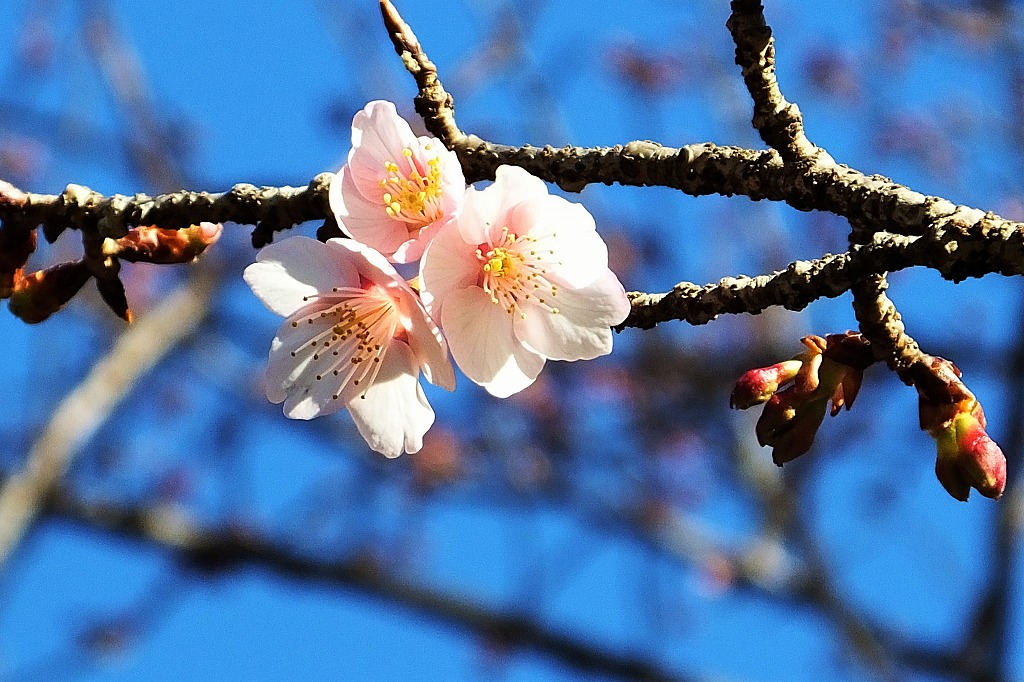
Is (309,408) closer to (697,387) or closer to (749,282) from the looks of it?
(749,282)

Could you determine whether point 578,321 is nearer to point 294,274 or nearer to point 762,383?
point 762,383

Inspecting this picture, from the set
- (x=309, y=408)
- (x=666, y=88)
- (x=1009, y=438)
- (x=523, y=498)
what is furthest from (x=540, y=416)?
(x=309, y=408)

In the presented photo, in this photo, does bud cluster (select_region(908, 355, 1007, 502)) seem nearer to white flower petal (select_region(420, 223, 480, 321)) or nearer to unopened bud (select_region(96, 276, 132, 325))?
white flower petal (select_region(420, 223, 480, 321))

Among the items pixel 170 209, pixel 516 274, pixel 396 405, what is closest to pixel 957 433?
pixel 516 274

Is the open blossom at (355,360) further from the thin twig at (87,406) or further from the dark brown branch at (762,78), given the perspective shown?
the thin twig at (87,406)

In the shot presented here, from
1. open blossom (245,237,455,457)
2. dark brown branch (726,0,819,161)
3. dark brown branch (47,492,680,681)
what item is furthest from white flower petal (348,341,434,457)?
dark brown branch (47,492,680,681)

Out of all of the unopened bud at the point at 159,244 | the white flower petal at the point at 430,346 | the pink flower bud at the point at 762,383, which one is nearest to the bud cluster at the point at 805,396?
the pink flower bud at the point at 762,383
